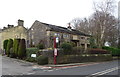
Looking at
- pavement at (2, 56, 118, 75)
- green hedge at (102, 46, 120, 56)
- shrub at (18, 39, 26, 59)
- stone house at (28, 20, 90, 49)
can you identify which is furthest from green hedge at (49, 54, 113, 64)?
green hedge at (102, 46, 120, 56)

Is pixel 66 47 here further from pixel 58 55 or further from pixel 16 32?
pixel 16 32

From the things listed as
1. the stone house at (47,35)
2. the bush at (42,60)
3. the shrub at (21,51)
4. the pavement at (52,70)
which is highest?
the stone house at (47,35)

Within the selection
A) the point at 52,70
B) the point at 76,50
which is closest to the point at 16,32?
the point at 76,50

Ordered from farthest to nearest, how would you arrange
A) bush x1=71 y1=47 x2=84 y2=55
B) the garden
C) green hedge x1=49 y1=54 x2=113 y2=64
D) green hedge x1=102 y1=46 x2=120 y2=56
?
green hedge x1=102 y1=46 x2=120 y2=56 < bush x1=71 y1=47 x2=84 y2=55 < green hedge x1=49 y1=54 x2=113 y2=64 < the garden

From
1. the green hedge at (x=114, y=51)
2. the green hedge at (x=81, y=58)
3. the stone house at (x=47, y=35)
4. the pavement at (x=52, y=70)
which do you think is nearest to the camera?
the pavement at (x=52, y=70)

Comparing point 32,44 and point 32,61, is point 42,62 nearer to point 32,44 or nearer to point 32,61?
point 32,61

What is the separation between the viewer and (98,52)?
32.0 meters

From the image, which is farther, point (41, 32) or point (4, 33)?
point (4, 33)

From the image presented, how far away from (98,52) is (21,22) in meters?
24.8

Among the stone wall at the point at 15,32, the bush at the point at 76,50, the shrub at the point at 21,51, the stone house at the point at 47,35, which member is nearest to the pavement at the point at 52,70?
the bush at the point at 76,50

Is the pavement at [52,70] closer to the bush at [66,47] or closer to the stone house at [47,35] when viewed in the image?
the bush at [66,47]

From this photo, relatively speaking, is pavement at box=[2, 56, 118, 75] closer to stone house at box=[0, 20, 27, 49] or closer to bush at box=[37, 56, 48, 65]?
bush at box=[37, 56, 48, 65]

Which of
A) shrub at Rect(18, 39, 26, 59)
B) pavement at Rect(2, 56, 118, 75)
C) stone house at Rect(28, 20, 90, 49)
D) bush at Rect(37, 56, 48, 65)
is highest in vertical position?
stone house at Rect(28, 20, 90, 49)

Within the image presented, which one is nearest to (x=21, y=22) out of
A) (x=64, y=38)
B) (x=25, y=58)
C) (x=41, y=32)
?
(x=41, y=32)
